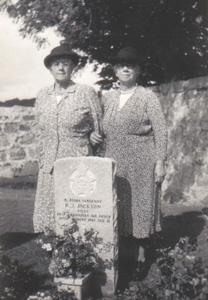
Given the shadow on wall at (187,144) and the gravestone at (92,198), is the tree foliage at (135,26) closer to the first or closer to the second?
the shadow on wall at (187,144)

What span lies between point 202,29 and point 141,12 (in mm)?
1965

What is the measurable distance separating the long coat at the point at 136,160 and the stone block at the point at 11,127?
265 inches

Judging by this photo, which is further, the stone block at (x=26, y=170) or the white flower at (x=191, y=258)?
the stone block at (x=26, y=170)

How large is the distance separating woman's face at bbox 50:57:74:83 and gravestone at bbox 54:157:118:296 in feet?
2.64

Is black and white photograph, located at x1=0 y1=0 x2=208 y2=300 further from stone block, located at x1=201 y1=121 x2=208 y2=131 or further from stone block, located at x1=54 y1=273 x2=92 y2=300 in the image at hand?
stone block, located at x1=201 y1=121 x2=208 y2=131

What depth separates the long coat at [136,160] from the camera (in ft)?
14.5

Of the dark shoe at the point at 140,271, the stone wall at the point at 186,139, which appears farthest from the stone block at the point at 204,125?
the dark shoe at the point at 140,271

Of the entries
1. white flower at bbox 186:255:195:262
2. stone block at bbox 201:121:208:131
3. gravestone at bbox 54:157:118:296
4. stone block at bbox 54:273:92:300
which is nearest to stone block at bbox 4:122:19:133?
stone block at bbox 201:121:208:131

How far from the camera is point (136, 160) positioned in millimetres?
4465

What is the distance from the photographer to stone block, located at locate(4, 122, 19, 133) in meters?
10.8

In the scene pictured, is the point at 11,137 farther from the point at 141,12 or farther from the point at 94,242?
the point at 94,242

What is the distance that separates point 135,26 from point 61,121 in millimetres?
10402

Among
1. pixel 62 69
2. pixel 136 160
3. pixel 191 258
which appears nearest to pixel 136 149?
pixel 136 160

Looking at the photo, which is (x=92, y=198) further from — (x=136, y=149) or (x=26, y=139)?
(x=26, y=139)
